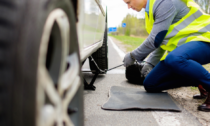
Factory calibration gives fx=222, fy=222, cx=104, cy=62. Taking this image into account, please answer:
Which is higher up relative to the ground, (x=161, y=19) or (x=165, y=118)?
(x=161, y=19)

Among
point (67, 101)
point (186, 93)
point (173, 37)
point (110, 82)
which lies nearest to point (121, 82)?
point (110, 82)

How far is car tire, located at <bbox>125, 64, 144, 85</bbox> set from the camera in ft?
11.2

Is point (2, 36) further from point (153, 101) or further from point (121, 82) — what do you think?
point (121, 82)

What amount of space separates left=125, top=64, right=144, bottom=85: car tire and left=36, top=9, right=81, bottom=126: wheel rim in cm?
249

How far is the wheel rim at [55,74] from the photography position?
693mm

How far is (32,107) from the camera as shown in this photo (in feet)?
2.14

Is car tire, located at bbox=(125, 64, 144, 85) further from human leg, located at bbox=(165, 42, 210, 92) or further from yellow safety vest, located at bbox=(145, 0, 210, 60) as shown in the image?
human leg, located at bbox=(165, 42, 210, 92)

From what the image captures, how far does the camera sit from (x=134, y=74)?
3.44m

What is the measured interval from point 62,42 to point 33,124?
32cm

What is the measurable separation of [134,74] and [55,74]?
8.83 feet

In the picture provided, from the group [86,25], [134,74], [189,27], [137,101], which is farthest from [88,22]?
[134,74]

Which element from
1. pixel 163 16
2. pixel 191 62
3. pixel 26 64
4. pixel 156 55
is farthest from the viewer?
pixel 156 55

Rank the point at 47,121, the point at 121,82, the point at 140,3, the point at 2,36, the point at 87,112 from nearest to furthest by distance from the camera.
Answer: the point at 2,36, the point at 47,121, the point at 87,112, the point at 140,3, the point at 121,82

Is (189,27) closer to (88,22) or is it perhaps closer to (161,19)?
(161,19)
